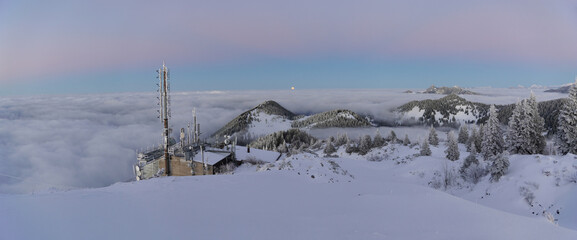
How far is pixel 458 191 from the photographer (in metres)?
19.2

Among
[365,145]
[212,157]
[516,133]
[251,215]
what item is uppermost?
[251,215]

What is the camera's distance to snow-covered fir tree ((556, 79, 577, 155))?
2433 cm

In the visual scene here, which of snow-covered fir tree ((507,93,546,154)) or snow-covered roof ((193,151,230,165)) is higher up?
snow-covered fir tree ((507,93,546,154))

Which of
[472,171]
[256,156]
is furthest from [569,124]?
[256,156]

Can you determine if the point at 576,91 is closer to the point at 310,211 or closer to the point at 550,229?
the point at 550,229

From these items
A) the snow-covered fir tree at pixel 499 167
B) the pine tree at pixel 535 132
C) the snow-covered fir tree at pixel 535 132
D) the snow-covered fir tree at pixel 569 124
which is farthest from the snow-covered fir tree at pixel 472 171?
the snow-covered fir tree at pixel 535 132

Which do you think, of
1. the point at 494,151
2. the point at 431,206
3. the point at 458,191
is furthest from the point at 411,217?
the point at 494,151

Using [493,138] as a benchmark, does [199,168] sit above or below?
below

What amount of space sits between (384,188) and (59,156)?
16376 centimetres

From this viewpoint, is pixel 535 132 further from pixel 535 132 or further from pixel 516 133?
pixel 516 133

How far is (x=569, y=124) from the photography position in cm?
2495

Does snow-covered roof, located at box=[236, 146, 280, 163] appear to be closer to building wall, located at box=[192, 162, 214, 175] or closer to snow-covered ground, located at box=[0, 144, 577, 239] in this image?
building wall, located at box=[192, 162, 214, 175]

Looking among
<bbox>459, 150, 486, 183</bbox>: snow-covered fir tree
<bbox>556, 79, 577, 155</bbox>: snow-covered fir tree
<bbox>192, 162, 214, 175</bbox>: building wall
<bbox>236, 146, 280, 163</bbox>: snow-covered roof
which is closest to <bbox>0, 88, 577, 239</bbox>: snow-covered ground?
<bbox>459, 150, 486, 183</bbox>: snow-covered fir tree

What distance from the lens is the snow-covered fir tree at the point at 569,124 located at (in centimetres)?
2433
